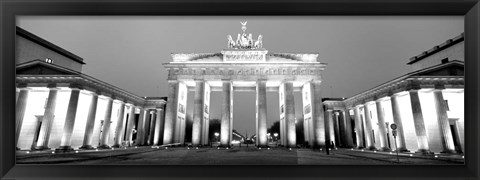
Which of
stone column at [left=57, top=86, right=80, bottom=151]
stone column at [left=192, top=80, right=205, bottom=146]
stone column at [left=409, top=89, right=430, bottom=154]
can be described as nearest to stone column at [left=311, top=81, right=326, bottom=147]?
stone column at [left=409, top=89, right=430, bottom=154]

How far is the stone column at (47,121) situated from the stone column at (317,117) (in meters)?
33.0

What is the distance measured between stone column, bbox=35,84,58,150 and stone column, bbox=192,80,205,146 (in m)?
17.8

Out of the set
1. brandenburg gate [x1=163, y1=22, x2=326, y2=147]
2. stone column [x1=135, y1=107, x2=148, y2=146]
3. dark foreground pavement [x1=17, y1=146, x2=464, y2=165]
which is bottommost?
dark foreground pavement [x1=17, y1=146, x2=464, y2=165]

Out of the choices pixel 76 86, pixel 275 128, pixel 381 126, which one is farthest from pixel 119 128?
pixel 275 128

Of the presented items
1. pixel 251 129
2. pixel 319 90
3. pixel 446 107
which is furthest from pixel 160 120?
pixel 446 107

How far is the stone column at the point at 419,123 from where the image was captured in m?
24.0

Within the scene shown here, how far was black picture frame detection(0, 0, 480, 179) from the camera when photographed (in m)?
8.17

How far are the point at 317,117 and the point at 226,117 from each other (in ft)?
46.4

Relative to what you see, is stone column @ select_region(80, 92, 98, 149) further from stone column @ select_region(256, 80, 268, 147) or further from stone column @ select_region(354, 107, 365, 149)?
stone column @ select_region(354, 107, 365, 149)

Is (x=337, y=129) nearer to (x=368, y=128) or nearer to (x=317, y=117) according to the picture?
(x=368, y=128)

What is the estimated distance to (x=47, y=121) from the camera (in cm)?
2380
